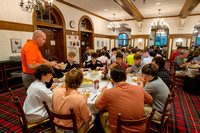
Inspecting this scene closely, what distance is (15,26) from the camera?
425 centimetres

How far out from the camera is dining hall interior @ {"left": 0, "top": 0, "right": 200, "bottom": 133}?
1415 mm

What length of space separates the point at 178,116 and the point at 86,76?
8.07 ft

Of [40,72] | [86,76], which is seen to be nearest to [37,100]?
[40,72]

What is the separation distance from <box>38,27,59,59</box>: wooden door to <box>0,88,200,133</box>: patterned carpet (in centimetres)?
250

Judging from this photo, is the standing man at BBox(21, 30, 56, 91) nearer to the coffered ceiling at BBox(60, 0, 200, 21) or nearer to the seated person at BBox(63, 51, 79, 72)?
the seated person at BBox(63, 51, 79, 72)

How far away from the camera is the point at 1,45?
393cm

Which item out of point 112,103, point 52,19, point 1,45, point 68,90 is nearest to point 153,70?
point 112,103

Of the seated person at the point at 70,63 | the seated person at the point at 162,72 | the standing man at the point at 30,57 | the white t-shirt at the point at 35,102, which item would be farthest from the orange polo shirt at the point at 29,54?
the seated person at the point at 162,72

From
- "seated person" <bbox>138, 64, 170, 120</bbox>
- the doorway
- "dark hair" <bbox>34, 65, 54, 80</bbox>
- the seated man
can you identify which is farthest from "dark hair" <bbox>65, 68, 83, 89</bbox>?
the doorway

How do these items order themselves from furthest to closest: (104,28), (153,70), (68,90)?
(104,28), (153,70), (68,90)

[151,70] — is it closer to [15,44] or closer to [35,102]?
[35,102]

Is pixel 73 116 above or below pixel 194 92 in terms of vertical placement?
above

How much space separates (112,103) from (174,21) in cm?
1093

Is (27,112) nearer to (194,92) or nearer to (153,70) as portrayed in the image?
(153,70)
